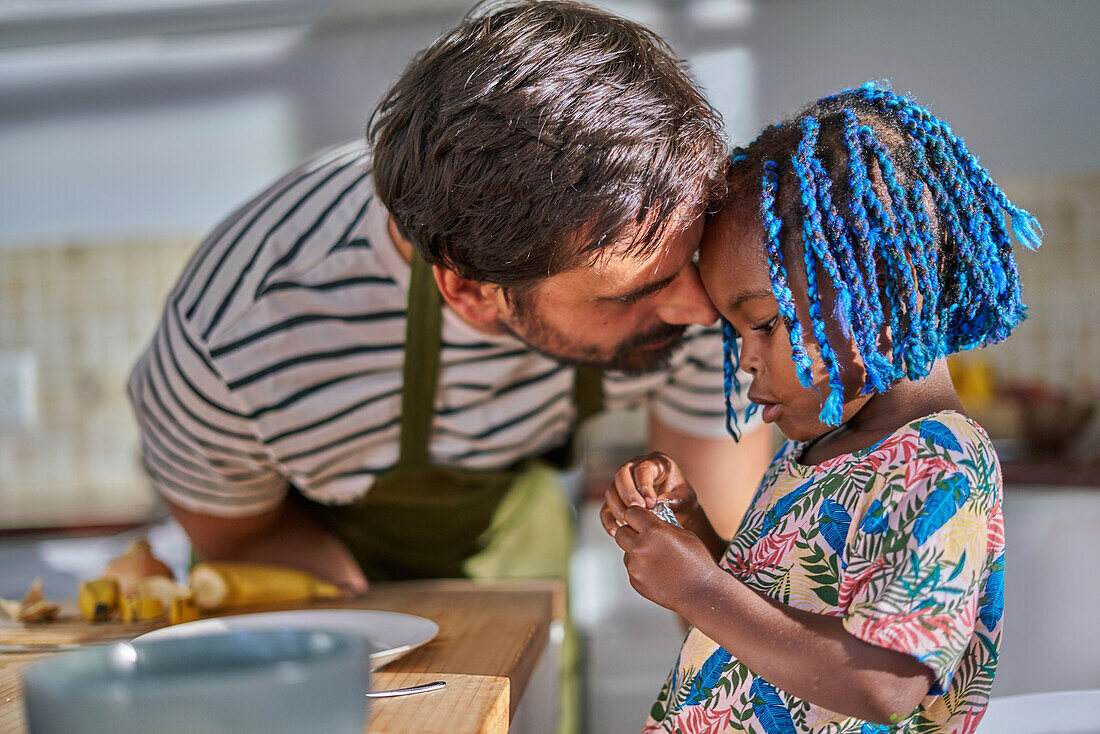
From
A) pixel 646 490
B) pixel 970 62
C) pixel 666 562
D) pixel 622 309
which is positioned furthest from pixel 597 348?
pixel 970 62

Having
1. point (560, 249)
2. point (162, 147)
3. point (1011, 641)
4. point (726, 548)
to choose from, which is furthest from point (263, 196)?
point (1011, 641)

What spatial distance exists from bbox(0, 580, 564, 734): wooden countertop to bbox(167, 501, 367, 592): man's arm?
0.16 meters

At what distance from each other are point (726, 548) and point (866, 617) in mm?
253

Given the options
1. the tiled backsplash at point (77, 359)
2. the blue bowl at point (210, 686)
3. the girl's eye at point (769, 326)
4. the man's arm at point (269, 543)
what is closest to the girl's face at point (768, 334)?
the girl's eye at point (769, 326)

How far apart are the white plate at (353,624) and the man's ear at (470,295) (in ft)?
0.98

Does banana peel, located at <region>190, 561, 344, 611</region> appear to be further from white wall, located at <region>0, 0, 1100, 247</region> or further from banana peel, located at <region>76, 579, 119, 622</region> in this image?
white wall, located at <region>0, 0, 1100, 247</region>

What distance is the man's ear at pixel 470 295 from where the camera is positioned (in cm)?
88

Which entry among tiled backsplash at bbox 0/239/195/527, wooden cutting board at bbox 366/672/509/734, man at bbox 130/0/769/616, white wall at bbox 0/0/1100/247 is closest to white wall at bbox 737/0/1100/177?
white wall at bbox 0/0/1100/247

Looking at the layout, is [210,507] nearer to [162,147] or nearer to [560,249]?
[162,147]

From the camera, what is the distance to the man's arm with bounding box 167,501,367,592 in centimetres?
112

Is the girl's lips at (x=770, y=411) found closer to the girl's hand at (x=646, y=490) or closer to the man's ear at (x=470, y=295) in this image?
the girl's hand at (x=646, y=490)

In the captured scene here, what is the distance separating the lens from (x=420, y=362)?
39.3 inches

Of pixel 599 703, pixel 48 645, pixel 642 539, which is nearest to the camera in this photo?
pixel 642 539

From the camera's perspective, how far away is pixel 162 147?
1.03 m
